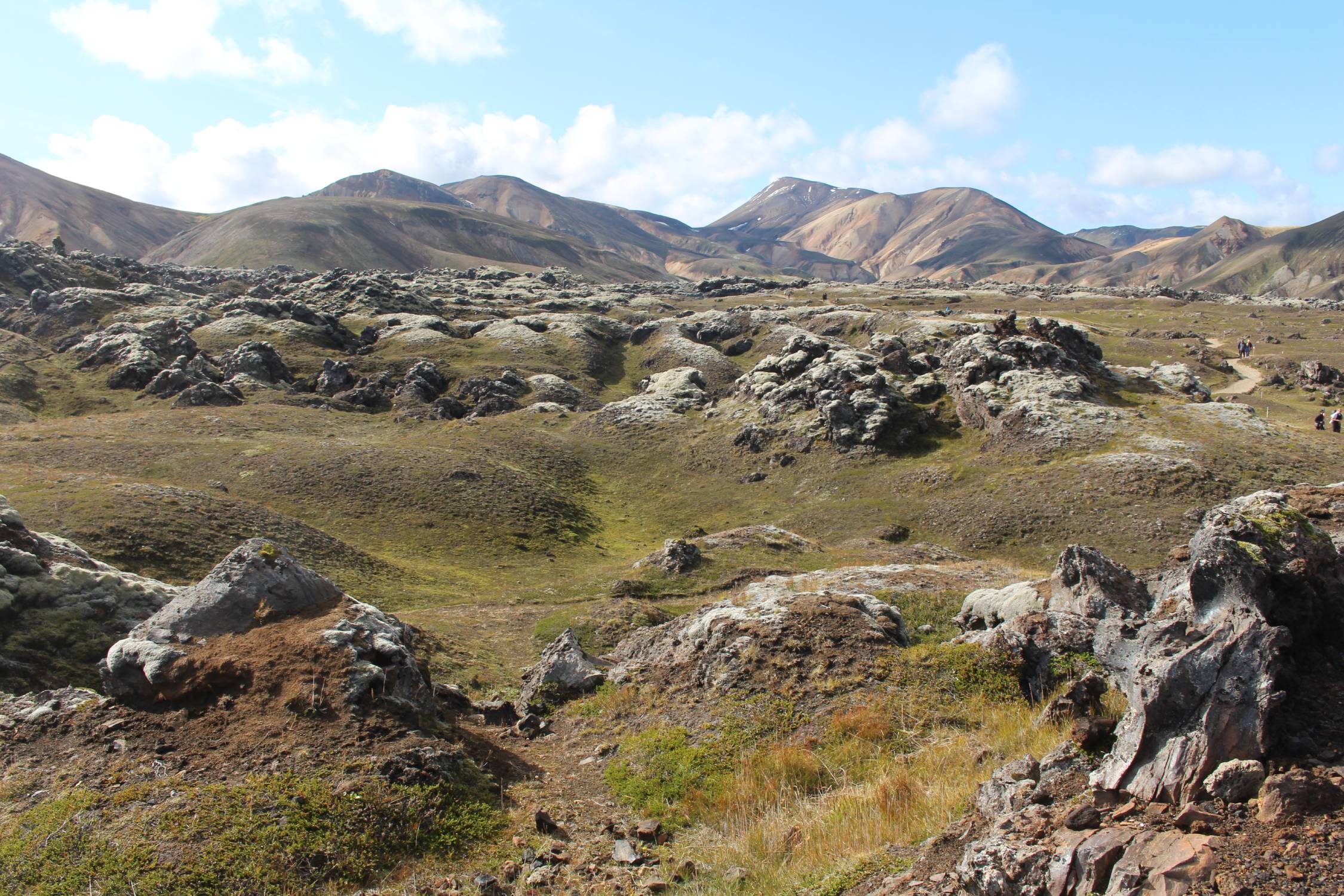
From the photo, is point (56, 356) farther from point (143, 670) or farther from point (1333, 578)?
point (1333, 578)

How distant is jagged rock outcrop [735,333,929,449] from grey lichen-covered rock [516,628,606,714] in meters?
49.7

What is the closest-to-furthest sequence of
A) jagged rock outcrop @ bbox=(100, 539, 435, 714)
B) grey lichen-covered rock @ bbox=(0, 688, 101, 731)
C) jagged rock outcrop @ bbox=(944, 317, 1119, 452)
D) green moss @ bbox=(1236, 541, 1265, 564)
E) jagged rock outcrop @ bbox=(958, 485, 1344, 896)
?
jagged rock outcrop @ bbox=(958, 485, 1344, 896) < green moss @ bbox=(1236, 541, 1265, 564) < grey lichen-covered rock @ bbox=(0, 688, 101, 731) < jagged rock outcrop @ bbox=(100, 539, 435, 714) < jagged rock outcrop @ bbox=(944, 317, 1119, 452)

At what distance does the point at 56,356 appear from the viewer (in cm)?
10500

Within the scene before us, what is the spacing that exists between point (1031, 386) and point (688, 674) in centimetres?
5590

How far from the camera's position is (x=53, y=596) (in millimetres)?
18953

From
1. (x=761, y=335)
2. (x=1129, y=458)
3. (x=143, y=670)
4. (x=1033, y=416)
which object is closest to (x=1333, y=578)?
(x=143, y=670)

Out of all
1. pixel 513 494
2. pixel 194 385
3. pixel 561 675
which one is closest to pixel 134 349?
pixel 194 385

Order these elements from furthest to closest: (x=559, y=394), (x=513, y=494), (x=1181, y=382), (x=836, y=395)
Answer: (x=559, y=394)
(x=836, y=395)
(x=1181, y=382)
(x=513, y=494)

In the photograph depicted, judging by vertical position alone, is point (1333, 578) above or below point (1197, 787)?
above

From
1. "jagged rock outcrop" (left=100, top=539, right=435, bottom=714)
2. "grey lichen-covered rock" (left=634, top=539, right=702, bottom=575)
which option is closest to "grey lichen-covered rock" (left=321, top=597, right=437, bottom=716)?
"jagged rock outcrop" (left=100, top=539, right=435, bottom=714)

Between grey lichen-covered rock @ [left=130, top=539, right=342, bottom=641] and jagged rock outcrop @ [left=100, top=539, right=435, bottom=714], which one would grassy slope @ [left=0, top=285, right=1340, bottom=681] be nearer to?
jagged rock outcrop @ [left=100, top=539, right=435, bottom=714]

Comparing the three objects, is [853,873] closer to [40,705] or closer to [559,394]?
[40,705]

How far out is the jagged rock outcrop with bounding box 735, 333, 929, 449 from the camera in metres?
65.0

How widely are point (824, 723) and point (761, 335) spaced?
118 m
